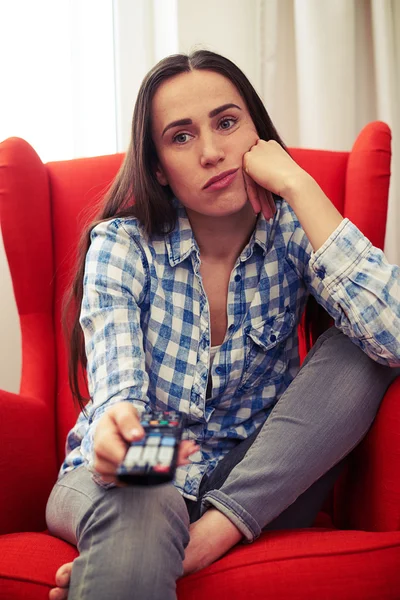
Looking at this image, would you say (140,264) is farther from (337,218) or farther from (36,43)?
(36,43)

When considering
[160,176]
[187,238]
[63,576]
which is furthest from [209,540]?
[160,176]

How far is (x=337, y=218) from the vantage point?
897mm

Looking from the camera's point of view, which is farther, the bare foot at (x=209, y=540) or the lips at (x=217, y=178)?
the lips at (x=217, y=178)

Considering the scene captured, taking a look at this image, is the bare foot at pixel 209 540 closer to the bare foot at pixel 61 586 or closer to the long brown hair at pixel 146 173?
the bare foot at pixel 61 586

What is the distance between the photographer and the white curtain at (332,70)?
1.55m

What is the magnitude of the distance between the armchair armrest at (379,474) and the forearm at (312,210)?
0.23 metres

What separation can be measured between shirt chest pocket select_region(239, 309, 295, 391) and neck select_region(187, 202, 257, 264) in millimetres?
120

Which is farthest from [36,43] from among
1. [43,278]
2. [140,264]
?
[140,264]

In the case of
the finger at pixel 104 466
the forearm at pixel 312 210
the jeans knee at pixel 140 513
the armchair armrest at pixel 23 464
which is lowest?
the armchair armrest at pixel 23 464

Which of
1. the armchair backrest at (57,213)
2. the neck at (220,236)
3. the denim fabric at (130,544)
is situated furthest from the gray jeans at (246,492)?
the armchair backrest at (57,213)

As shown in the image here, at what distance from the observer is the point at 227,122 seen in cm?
98

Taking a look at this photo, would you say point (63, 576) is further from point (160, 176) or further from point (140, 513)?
point (160, 176)

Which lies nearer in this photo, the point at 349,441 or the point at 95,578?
the point at 95,578

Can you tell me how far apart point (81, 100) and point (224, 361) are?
863 mm
